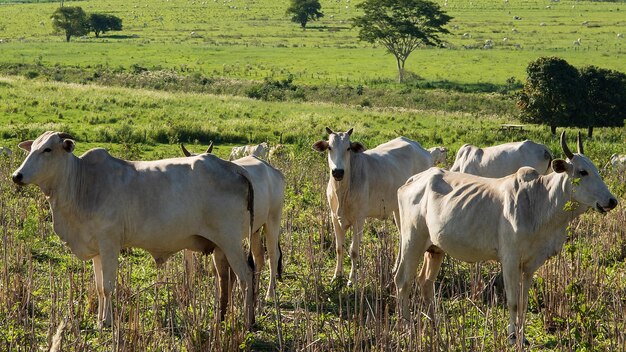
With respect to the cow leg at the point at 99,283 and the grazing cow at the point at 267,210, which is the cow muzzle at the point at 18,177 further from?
the grazing cow at the point at 267,210

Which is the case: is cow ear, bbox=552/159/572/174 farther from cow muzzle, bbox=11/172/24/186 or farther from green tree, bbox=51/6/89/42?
green tree, bbox=51/6/89/42

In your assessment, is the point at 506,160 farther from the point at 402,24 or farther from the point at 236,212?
the point at 402,24

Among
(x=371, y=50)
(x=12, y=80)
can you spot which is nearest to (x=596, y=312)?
(x=12, y=80)

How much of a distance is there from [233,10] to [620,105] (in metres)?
84.2

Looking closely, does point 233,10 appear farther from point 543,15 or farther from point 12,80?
point 12,80

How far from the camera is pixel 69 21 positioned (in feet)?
282

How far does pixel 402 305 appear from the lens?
949cm

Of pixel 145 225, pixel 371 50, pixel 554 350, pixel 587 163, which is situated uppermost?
pixel 587 163

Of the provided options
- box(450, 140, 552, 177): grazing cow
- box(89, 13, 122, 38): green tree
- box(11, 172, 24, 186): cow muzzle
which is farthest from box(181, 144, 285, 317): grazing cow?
box(89, 13, 122, 38): green tree

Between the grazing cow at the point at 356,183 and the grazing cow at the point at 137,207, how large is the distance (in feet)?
8.02

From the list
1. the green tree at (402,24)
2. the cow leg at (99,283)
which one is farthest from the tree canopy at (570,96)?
the cow leg at (99,283)

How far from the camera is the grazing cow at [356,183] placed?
12.0 metres

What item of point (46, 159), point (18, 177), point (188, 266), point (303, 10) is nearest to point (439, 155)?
point (188, 266)

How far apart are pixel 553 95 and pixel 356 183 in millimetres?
26211
